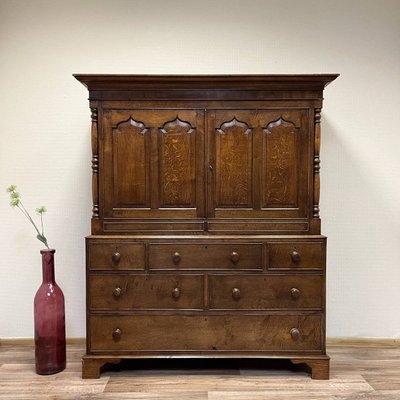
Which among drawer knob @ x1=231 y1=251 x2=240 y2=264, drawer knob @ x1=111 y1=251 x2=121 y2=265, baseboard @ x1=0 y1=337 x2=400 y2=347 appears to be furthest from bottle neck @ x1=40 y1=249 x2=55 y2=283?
drawer knob @ x1=231 y1=251 x2=240 y2=264

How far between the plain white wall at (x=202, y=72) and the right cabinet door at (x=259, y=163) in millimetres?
592

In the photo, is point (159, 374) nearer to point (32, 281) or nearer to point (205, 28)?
point (32, 281)

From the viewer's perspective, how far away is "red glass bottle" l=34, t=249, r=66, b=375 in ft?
8.23

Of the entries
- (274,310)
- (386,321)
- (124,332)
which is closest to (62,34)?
(124,332)

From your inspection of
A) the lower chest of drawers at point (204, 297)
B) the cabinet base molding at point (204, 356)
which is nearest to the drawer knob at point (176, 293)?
the lower chest of drawers at point (204, 297)

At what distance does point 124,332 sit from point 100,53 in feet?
5.95

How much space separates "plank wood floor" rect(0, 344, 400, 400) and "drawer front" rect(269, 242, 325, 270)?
0.64 metres

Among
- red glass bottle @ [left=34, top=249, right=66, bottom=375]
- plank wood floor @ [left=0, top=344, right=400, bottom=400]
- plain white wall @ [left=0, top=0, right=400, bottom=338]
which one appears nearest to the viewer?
plank wood floor @ [left=0, top=344, right=400, bottom=400]

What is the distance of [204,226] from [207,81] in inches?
31.6

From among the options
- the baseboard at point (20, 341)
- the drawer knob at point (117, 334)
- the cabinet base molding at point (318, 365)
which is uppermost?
the drawer knob at point (117, 334)

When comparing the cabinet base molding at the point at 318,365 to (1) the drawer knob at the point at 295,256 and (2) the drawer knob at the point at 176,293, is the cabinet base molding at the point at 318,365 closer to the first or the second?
(1) the drawer knob at the point at 295,256

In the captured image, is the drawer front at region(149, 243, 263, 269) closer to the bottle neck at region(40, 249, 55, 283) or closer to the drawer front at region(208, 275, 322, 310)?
the drawer front at region(208, 275, 322, 310)

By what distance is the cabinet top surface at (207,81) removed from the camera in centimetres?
235

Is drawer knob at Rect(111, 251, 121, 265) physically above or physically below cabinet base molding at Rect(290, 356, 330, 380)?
above
